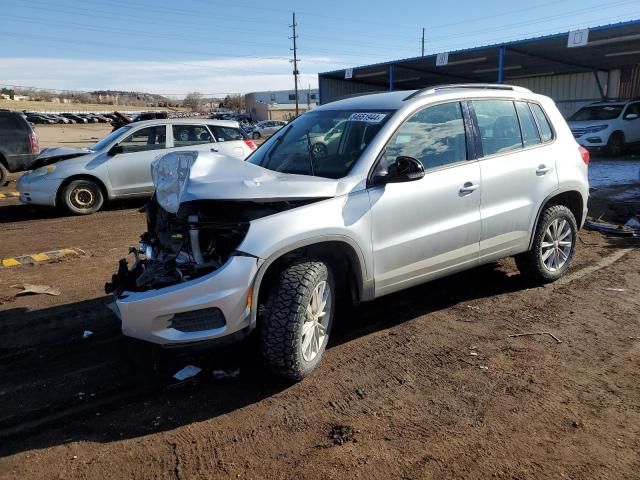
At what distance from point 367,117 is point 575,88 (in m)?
27.1

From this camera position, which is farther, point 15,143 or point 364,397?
point 15,143

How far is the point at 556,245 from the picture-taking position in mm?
5312

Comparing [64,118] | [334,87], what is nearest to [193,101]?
[64,118]

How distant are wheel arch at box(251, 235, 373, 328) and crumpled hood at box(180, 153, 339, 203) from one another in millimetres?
332

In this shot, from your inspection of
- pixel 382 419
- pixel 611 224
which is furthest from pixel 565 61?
pixel 382 419

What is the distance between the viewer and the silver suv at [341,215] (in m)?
3.28

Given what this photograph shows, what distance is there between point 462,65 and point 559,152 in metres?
20.7

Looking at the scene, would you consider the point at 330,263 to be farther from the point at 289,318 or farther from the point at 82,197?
the point at 82,197

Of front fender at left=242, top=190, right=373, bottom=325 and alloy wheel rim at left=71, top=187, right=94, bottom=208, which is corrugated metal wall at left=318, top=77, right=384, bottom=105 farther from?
front fender at left=242, top=190, right=373, bottom=325

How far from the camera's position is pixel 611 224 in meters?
8.06

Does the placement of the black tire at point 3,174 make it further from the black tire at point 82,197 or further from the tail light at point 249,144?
the tail light at point 249,144

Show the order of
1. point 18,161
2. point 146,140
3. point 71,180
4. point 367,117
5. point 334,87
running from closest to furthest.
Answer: point 367,117 → point 71,180 → point 146,140 → point 18,161 → point 334,87

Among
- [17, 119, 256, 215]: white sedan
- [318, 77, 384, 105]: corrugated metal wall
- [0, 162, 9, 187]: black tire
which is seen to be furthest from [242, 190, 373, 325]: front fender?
[318, 77, 384, 105]: corrugated metal wall

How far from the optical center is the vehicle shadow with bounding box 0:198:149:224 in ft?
31.4
